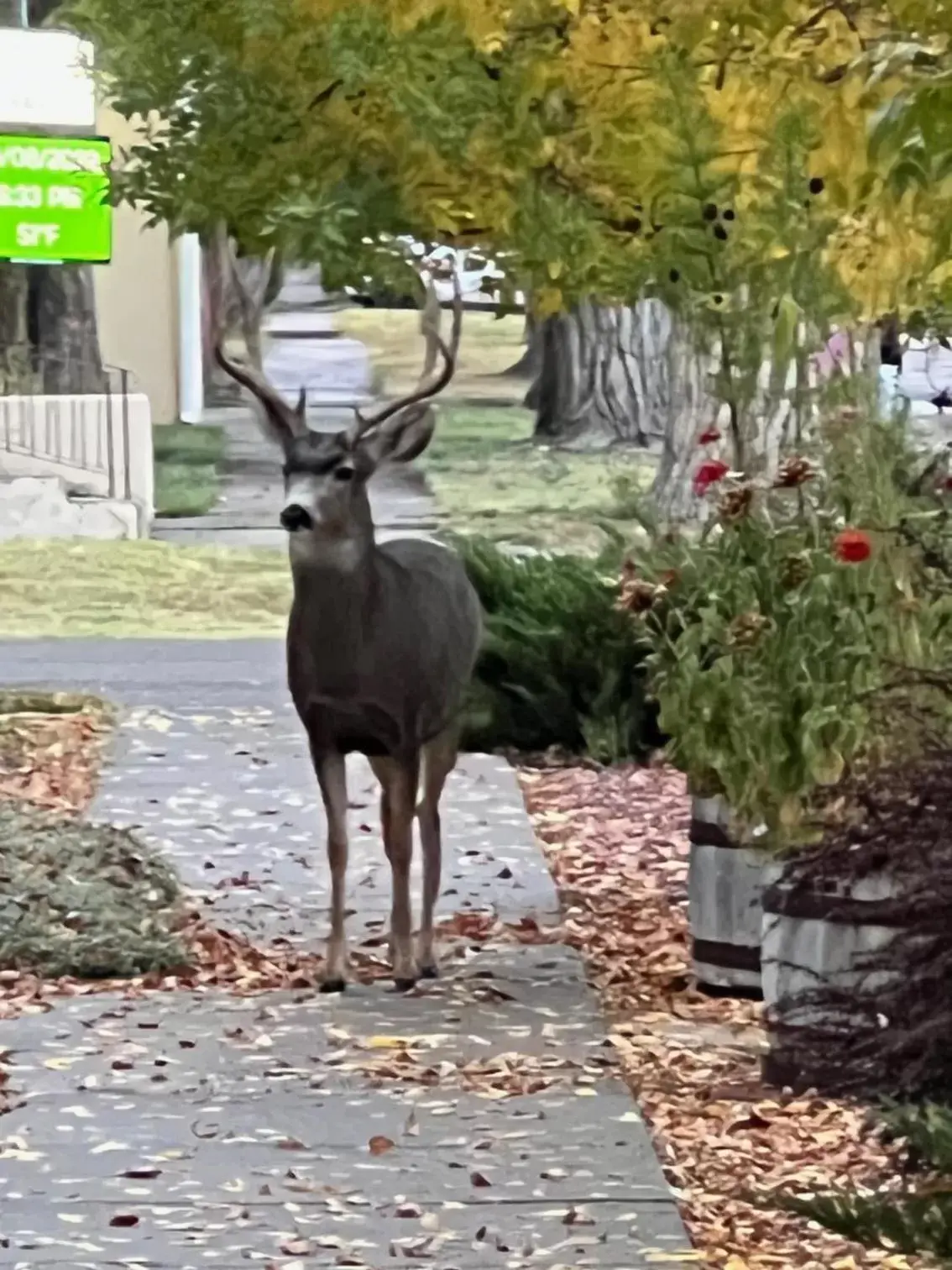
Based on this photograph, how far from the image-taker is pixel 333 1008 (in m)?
7.38

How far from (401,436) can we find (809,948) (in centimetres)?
196

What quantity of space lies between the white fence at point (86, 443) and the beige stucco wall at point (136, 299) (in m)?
4.64

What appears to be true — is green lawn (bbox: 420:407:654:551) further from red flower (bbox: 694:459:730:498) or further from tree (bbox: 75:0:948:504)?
red flower (bbox: 694:459:730:498)

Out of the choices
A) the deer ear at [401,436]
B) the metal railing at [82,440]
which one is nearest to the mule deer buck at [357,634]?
the deer ear at [401,436]

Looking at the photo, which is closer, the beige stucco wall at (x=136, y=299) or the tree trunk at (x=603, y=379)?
the tree trunk at (x=603, y=379)

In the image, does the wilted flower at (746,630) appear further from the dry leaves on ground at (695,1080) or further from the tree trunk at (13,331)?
the tree trunk at (13,331)

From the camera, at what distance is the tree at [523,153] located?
696cm

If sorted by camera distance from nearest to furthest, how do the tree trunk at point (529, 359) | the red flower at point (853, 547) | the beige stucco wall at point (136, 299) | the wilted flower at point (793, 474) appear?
the red flower at point (853, 547), the wilted flower at point (793, 474), the beige stucco wall at point (136, 299), the tree trunk at point (529, 359)

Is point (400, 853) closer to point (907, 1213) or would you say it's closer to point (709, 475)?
point (709, 475)

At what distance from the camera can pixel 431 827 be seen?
26.0 feet

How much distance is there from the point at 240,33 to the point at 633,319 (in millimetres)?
19472

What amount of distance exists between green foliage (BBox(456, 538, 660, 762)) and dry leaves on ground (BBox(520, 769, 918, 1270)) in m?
1.49

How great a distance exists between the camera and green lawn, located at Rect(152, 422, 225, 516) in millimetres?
24031

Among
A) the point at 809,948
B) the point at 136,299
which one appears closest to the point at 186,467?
the point at 136,299
